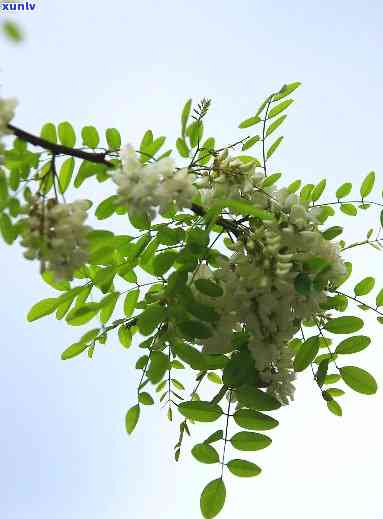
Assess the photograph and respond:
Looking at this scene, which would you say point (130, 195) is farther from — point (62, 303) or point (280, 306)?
point (62, 303)

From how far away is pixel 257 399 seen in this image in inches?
77.7

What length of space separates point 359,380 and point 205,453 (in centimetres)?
55

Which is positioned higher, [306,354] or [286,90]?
[286,90]

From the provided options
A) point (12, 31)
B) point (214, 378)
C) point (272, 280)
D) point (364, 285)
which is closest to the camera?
point (12, 31)

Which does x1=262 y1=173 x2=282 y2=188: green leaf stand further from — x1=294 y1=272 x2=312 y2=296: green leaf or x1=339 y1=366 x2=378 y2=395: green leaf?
x1=339 y1=366 x2=378 y2=395: green leaf

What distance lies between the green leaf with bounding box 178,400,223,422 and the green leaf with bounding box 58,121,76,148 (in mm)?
921

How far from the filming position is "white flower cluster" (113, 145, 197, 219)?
1.58 metres

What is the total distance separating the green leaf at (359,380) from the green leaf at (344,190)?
724mm

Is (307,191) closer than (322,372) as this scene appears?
No

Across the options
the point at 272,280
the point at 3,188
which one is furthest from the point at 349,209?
the point at 3,188

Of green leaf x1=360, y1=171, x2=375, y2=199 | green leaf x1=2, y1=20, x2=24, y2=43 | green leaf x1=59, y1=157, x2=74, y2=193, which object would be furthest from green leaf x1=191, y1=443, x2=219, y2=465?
green leaf x1=2, y1=20, x2=24, y2=43

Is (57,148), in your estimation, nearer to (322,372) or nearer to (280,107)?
(280,107)

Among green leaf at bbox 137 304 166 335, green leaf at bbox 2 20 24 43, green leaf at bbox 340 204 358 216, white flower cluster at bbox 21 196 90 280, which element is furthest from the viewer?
green leaf at bbox 340 204 358 216

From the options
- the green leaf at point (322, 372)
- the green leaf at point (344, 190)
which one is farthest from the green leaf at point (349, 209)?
the green leaf at point (322, 372)
